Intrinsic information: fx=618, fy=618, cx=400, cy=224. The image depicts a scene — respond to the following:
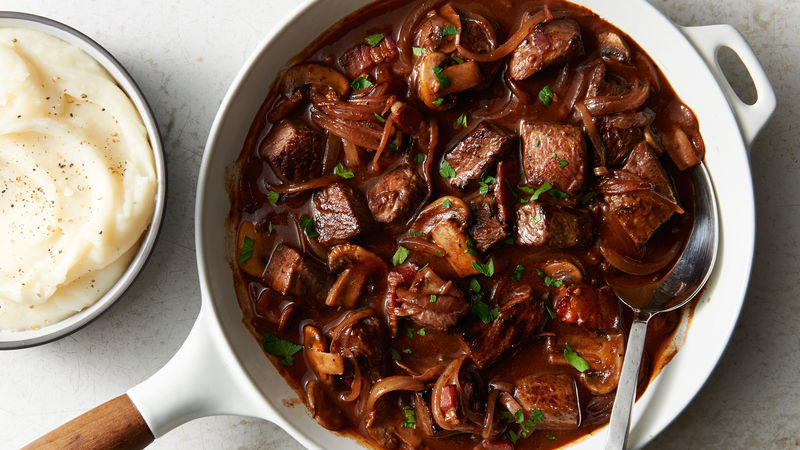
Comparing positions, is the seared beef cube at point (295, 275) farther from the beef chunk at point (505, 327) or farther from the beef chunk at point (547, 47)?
the beef chunk at point (547, 47)

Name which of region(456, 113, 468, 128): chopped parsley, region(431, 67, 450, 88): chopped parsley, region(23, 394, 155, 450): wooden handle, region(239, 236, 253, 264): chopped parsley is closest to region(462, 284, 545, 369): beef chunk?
region(456, 113, 468, 128): chopped parsley

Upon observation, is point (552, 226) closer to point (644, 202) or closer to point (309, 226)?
point (644, 202)

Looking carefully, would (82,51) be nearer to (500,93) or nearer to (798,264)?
(500,93)

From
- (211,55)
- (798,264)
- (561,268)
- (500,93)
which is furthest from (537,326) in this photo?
(211,55)

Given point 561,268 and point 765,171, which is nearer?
point 561,268

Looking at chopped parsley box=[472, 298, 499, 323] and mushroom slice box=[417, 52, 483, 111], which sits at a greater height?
mushroom slice box=[417, 52, 483, 111]

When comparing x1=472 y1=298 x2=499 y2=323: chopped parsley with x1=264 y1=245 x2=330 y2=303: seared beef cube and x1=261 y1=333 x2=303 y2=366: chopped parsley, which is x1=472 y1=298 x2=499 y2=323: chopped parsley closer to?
x1=264 y1=245 x2=330 y2=303: seared beef cube

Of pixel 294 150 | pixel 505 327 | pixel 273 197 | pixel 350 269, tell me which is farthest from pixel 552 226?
pixel 273 197
